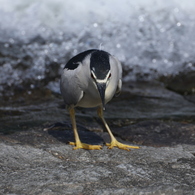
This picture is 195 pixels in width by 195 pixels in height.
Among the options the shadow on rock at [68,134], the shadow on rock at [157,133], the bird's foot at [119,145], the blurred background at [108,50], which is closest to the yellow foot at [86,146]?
the bird's foot at [119,145]

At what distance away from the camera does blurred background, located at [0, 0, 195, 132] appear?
7.11 m

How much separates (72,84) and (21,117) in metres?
1.85

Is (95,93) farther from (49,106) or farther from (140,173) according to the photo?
(49,106)

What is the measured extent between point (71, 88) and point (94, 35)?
6.20 m

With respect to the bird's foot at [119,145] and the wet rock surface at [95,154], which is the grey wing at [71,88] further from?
the bird's foot at [119,145]

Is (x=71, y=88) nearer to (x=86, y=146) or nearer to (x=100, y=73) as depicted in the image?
(x=100, y=73)

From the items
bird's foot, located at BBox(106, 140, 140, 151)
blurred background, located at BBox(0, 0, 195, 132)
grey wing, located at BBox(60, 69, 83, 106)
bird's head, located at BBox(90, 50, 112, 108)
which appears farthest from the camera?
→ blurred background, located at BBox(0, 0, 195, 132)

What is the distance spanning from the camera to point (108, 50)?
1012 centimetres

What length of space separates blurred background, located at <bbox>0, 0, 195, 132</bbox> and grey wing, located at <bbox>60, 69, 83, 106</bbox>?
5.06 ft

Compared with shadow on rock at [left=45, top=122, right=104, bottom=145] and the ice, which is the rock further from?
the ice

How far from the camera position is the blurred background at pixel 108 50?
7.11 m

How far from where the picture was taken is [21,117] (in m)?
6.03

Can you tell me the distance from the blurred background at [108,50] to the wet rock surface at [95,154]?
88 mm

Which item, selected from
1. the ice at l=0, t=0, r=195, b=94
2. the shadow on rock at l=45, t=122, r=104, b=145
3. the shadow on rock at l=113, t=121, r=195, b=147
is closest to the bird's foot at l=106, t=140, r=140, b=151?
the shadow on rock at l=45, t=122, r=104, b=145
